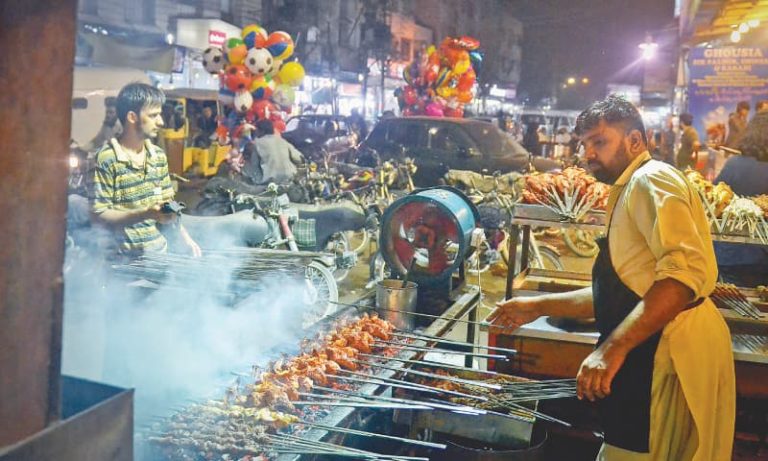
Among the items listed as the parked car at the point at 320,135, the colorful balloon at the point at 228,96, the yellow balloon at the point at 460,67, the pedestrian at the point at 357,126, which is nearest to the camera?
the colorful balloon at the point at 228,96

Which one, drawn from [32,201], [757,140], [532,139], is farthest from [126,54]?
[32,201]

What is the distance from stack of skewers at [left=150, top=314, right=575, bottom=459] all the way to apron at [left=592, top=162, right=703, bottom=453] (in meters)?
0.33

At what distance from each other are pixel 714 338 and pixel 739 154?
5.00 meters

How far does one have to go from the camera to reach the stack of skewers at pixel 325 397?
10.7 ft

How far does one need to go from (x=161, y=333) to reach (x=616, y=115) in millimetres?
3346

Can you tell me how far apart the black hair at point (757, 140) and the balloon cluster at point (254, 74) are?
9.95 meters

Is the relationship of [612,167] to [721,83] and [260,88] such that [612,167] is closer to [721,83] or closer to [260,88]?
[260,88]

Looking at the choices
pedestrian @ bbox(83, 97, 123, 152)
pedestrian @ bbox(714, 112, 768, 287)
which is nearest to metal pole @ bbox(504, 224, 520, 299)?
pedestrian @ bbox(714, 112, 768, 287)

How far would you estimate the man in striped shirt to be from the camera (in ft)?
14.6

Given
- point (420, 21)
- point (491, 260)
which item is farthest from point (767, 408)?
point (420, 21)

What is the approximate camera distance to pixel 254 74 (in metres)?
14.2

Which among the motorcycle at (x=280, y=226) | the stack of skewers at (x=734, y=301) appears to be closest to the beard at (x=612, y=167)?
the stack of skewers at (x=734, y=301)

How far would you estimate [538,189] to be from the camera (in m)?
5.64

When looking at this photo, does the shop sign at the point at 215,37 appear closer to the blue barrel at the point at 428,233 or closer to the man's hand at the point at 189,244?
the blue barrel at the point at 428,233
